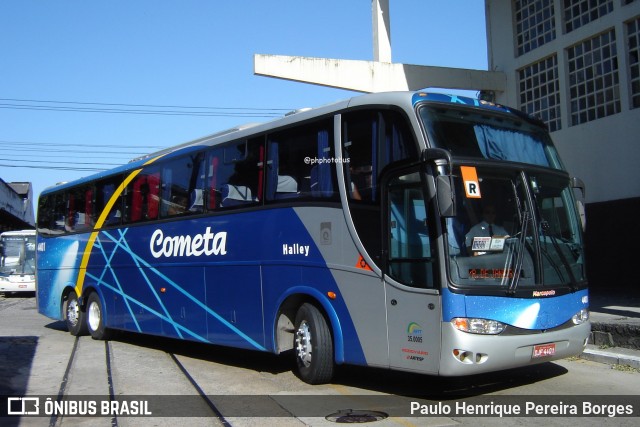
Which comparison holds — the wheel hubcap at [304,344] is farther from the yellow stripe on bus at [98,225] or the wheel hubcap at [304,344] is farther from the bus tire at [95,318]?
the bus tire at [95,318]

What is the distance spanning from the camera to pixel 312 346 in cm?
828

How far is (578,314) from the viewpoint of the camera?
768cm

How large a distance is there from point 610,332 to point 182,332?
6.84 m

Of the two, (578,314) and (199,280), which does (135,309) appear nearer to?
(199,280)

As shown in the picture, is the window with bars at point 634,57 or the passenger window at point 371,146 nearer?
the passenger window at point 371,146

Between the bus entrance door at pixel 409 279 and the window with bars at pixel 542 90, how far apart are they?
12.1 meters

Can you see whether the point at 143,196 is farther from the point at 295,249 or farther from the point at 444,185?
the point at 444,185

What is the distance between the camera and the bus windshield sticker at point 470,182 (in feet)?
22.8

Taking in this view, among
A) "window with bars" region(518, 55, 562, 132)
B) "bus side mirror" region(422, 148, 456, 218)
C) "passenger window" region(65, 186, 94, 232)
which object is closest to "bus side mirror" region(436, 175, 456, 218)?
"bus side mirror" region(422, 148, 456, 218)

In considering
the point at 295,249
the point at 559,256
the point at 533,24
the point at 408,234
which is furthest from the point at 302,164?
the point at 533,24

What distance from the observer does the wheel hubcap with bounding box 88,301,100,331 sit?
13852 millimetres

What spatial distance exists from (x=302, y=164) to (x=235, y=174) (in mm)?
1614

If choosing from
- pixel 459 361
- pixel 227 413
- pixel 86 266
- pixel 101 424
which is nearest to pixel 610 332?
pixel 459 361

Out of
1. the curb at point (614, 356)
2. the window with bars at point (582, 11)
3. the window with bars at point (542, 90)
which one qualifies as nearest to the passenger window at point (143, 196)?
the curb at point (614, 356)
